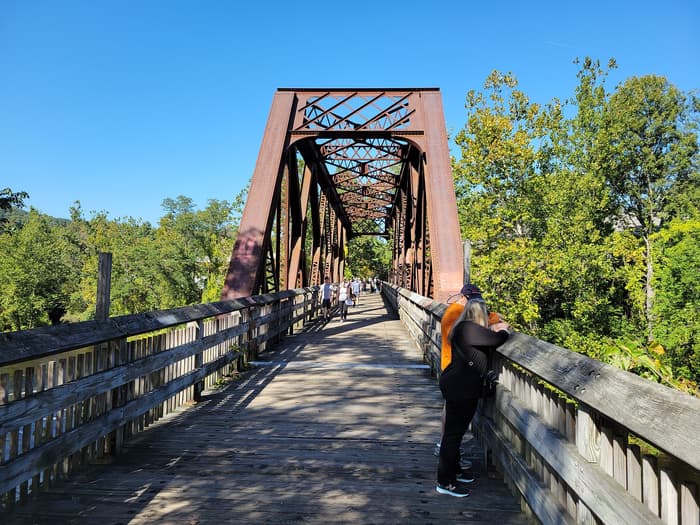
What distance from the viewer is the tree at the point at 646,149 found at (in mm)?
30672

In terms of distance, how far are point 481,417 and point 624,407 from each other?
8.25ft

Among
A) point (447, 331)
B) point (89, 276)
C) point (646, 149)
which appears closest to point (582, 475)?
point (447, 331)

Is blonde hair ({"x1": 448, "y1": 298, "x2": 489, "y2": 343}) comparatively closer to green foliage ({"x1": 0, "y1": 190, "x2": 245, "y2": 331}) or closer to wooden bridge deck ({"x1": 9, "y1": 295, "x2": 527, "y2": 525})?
wooden bridge deck ({"x1": 9, "y1": 295, "x2": 527, "y2": 525})

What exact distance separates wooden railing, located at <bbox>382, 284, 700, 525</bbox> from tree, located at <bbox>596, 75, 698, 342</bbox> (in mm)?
31529

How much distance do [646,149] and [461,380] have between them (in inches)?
1318

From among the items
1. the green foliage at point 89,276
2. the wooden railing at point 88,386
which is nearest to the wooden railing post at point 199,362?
the wooden railing at point 88,386

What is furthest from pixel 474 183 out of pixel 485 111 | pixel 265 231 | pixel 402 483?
pixel 402 483

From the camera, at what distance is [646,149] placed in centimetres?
3083

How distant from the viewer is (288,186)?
1263cm

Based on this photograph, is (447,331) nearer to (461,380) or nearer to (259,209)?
(461,380)

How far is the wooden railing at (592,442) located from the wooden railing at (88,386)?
2.72 meters

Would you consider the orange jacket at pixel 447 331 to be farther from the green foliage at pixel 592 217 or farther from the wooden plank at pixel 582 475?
the green foliage at pixel 592 217

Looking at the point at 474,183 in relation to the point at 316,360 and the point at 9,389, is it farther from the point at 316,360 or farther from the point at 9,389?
the point at 9,389

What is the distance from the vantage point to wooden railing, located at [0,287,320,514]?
271cm
